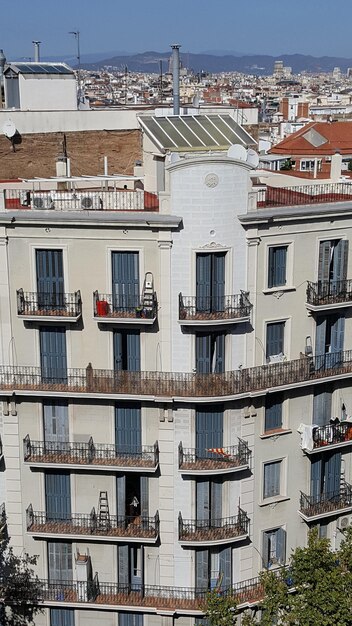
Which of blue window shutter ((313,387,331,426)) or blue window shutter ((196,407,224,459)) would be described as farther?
blue window shutter ((313,387,331,426))

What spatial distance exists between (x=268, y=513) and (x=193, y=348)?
8.61 meters

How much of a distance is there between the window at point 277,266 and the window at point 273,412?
15.9 ft

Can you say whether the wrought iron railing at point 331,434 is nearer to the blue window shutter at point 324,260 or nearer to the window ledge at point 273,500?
the window ledge at point 273,500

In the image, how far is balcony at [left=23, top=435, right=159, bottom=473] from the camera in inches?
1284

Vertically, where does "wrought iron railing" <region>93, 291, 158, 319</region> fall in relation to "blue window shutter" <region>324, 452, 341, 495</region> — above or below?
above

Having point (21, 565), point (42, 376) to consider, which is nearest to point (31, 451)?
point (42, 376)

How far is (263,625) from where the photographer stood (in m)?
29.0

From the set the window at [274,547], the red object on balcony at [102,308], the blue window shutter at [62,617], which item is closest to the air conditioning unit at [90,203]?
the red object on balcony at [102,308]

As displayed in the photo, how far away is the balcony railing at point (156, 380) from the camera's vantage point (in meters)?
32.0

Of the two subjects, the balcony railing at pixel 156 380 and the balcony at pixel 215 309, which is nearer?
the balcony at pixel 215 309

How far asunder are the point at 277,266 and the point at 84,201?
834 centimetres

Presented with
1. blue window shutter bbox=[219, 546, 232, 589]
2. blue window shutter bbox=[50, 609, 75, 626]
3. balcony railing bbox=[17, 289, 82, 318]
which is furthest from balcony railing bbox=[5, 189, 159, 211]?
blue window shutter bbox=[50, 609, 75, 626]

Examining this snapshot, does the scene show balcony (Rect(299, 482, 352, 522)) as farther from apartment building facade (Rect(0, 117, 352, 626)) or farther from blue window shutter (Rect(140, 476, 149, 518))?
blue window shutter (Rect(140, 476, 149, 518))

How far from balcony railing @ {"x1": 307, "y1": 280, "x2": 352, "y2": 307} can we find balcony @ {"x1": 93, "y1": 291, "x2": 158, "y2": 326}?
667 cm
